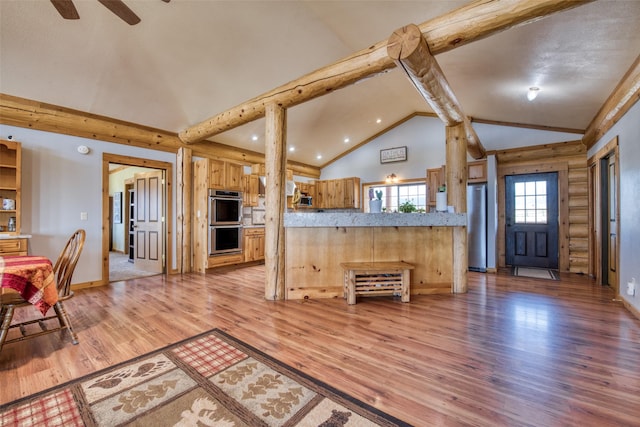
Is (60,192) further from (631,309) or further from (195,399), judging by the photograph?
(631,309)

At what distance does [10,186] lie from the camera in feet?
11.4

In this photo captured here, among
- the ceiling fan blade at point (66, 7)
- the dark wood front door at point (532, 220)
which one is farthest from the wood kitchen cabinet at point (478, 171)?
the ceiling fan blade at point (66, 7)

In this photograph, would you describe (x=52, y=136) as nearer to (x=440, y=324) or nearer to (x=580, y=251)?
(x=440, y=324)

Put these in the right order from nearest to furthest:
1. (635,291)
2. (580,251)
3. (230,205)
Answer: (635,291)
(580,251)
(230,205)

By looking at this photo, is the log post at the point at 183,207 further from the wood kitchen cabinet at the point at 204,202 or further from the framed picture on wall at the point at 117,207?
the framed picture on wall at the point at 117,207

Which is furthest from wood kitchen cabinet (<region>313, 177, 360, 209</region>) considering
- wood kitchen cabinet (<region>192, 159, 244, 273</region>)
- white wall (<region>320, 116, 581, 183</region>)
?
wood kitchen cabinet (<region>192, 159, 244, 273</region>)

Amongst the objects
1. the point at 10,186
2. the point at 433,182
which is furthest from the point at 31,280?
the point at 433,182

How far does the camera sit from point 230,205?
18.4 feet

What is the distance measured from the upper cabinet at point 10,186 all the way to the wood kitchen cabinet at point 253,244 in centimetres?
334

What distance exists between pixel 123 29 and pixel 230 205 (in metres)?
3.15

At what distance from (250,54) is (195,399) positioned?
4.17 m

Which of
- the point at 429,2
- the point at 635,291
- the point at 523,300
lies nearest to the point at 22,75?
the point at 429,2

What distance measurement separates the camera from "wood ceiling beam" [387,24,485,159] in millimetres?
2180

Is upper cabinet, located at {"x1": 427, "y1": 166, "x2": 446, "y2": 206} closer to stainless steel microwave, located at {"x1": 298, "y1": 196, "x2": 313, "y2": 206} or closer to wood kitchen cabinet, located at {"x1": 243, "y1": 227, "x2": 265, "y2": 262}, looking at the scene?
stainless steel microwave, located at {"x1": 298, "y1": 196, "x2": 313, "y2": 206}
